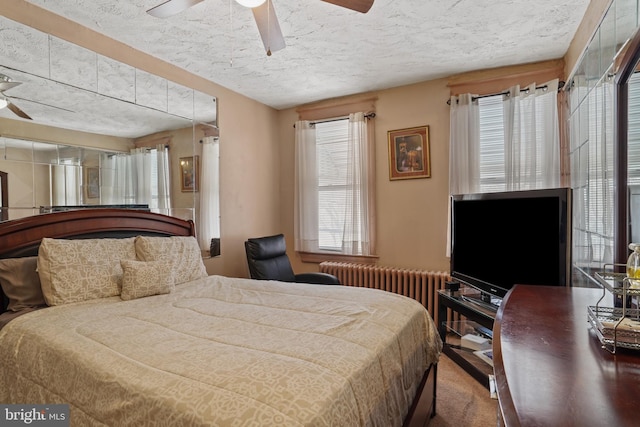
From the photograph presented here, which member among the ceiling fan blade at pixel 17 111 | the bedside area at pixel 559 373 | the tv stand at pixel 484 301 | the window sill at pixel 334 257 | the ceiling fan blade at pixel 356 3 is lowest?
the tv stand at pixel 484 301

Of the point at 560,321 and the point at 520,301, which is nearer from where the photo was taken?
the point at 560,321

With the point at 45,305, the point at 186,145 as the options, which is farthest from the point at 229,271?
the point at 45,305

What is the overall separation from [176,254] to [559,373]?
2451 mm

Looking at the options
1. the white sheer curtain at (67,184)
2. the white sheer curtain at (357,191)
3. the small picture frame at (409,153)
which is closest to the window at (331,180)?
the white sheer curtain at (357,191)

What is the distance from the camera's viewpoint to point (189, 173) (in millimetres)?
3209

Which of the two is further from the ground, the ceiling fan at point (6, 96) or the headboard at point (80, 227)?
the ceiling fan at point (6, 96)

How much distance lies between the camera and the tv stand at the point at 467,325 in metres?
2.38

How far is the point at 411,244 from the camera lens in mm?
3633

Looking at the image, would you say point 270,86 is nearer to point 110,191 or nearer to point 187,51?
point 187,51

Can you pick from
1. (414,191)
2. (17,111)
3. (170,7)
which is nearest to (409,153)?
(414,191)

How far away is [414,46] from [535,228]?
170cm

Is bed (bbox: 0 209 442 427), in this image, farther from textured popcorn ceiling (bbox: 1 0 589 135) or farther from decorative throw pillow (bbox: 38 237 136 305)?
textured popcorn ceiling (bbox: 1 0 589 135)

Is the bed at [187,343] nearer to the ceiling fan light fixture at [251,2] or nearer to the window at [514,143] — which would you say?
the ceiling fan light fixture at [251,2]

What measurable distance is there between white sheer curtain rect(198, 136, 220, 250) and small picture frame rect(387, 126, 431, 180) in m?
1.89
